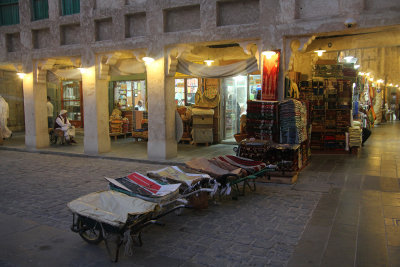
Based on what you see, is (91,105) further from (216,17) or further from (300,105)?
(300,105)

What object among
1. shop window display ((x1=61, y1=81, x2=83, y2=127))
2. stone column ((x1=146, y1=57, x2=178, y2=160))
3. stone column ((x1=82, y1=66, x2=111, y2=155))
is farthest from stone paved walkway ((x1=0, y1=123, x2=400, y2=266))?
shop window display ((x1=61, y1=81, x2=83, y2=127))

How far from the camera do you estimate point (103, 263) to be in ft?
12.9

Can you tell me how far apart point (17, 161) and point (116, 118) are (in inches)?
235

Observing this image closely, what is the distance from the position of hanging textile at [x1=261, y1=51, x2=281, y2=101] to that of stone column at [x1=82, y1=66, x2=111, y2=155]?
592 cm

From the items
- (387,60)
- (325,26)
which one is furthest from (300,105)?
(387,60)

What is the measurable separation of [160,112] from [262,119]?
11.5ft

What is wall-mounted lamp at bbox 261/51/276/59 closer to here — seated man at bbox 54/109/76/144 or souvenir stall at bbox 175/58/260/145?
souvenir stall at bbox 175/58/260/145

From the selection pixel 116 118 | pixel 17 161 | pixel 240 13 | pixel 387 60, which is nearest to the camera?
pixel 240 13

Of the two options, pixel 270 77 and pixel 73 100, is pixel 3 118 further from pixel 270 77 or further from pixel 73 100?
pixel 270 77

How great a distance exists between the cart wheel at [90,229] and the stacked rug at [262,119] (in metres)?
4.89

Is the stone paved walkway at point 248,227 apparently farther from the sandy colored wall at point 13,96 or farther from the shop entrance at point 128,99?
the sandy colored wall at point 13,96

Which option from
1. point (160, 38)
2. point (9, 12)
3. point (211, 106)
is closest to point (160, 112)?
point (160, 38)

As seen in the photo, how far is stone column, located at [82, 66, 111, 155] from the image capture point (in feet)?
37.8

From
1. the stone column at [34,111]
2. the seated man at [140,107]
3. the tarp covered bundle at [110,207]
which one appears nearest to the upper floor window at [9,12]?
the stone column at [34,111]
